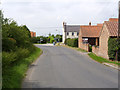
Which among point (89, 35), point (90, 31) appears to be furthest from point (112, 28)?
point (90, 31)

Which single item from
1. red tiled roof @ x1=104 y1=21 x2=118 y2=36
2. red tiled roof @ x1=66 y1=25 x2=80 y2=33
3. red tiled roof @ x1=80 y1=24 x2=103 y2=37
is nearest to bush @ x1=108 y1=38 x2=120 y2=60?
red tiled roof @ x1=104 y1=21 x2=118 y2=36

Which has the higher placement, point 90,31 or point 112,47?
point 90,31

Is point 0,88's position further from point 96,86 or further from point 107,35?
point 107,35

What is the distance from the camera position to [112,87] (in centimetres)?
930

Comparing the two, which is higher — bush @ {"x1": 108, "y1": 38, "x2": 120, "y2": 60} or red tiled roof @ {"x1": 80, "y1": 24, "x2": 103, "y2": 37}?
red tiled roof @ {"x1": 80, "y1": 24, "x2": 103, "y2": 37}

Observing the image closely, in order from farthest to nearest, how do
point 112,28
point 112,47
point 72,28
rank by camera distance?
point 72,28, point 112,28, point 112,47

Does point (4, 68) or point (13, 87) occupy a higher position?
point (4, 68)

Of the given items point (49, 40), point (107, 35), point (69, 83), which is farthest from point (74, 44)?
point (49, 40)

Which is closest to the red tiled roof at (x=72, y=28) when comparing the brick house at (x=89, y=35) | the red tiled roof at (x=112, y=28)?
the brick house at (x=89, y=35)

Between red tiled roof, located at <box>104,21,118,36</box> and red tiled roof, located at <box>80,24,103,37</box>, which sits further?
red tiled roof, located at <box>80,24,103,37</box>

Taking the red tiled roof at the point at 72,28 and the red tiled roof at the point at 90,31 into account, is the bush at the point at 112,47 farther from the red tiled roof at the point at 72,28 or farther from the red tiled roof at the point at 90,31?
the red tiled roof at the point at 72,28

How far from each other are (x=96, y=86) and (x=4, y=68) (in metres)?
5.73

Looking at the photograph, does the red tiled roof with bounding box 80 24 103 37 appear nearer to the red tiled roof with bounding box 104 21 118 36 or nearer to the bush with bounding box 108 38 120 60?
the red tiled roof with bounding box 104 21 118 36

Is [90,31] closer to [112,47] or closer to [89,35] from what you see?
[89,35]
